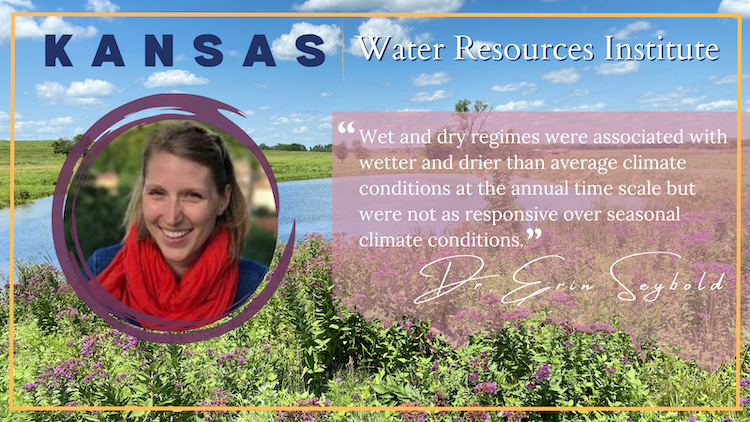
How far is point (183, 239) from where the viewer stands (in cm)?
356

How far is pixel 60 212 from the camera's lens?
3709 millimetres

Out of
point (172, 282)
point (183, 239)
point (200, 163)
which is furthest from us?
point (172, 282)

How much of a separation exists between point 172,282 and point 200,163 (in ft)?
2.96

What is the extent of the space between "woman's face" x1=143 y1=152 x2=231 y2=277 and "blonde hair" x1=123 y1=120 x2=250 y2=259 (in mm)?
37

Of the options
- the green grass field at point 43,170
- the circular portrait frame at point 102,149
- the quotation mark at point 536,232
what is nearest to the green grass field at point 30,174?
the green grass field at point 43,170

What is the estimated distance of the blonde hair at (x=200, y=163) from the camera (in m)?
3.49

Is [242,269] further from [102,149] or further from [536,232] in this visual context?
[536,232]

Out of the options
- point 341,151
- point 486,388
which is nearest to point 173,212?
point 341,151

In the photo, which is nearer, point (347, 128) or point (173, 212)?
point (173, 212)

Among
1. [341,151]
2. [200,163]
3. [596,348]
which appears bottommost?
[596,348]

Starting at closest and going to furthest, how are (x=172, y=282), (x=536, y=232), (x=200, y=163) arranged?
(x=200, y=163), (x=172, y=282), (x=536, y=232)

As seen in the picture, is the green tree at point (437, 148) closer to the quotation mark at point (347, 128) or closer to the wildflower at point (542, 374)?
the quotation mark at point (347, 128)
